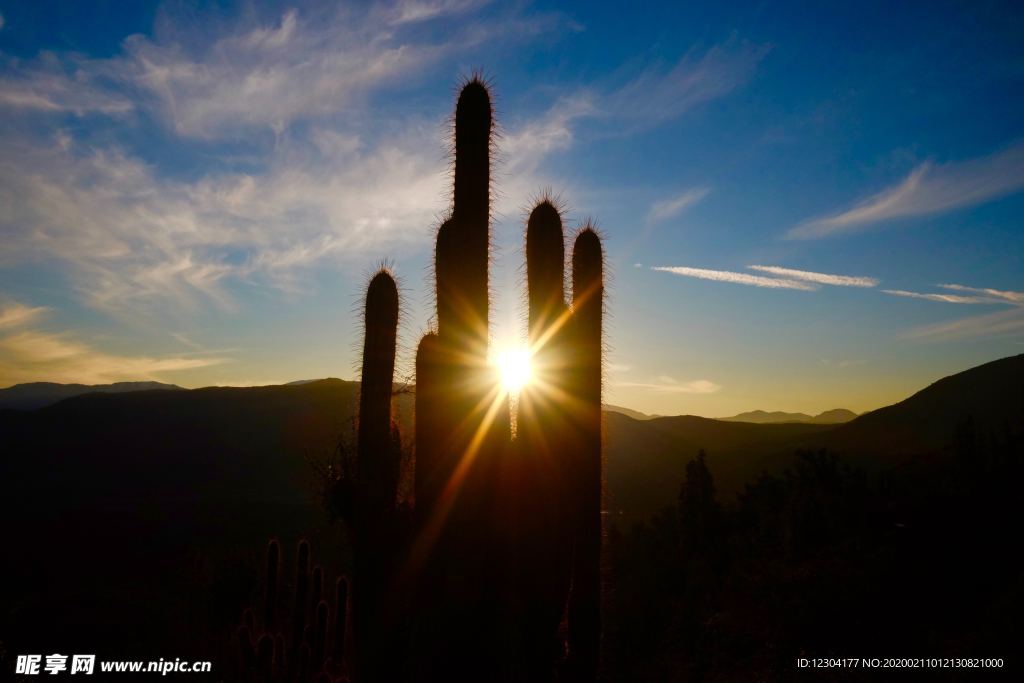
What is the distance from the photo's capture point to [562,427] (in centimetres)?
560

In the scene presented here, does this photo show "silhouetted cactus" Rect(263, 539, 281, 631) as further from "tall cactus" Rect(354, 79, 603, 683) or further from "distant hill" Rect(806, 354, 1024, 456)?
"distant hill" Rect(806, 354, 1024, 456)

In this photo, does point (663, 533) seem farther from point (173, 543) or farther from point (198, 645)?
point (173, 543)

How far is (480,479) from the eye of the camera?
178 inches

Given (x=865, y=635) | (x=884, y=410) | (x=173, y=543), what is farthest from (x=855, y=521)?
(x=884, y=410)

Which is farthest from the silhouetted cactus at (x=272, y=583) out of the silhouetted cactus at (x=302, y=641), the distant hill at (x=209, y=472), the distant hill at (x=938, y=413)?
the distant hill at (x=938, y=413)

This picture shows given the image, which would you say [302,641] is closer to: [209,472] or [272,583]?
[272,583]

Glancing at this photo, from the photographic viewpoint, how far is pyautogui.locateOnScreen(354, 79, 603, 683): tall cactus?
4312mm

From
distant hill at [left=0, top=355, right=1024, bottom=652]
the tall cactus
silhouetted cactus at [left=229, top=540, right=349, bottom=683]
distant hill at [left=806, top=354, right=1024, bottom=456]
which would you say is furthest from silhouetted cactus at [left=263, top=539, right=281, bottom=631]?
distant hill at [left=806, top=354, right=1024, bottom=456]

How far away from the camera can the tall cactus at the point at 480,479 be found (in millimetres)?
4312

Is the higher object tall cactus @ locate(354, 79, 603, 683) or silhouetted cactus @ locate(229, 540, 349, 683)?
tall cactus @ locate(354, 79, 603, 683)

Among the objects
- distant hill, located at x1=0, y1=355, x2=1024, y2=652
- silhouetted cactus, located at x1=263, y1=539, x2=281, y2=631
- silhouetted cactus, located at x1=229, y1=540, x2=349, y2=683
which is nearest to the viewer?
silhouetted cactus, located at x1=229, y1=540, x2=349, y2=683

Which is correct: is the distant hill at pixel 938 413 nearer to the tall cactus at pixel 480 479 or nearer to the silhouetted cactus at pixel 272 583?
the silhouetted cactus at pixel 272 583

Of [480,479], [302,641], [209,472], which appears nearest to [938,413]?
[209,472]

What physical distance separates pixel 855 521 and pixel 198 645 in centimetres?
1865
